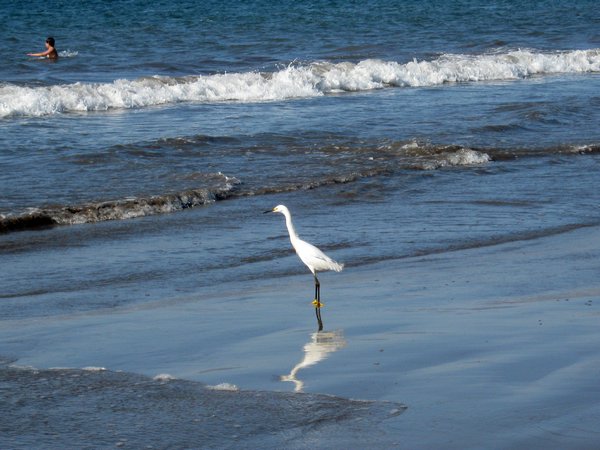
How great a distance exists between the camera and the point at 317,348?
625cm

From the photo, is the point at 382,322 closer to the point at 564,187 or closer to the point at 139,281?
the point at 139,281

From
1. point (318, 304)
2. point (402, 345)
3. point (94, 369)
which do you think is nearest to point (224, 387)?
point (94, 369)

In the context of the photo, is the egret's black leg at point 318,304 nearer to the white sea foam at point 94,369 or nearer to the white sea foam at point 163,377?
the white sea foam at point 163,377

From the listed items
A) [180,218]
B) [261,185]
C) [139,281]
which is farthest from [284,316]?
[261,185]

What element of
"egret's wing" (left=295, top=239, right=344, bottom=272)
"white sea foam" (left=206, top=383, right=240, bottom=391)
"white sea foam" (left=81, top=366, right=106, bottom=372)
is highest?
"egret's wing" (left=295, top=239, right=344, bottom=272)

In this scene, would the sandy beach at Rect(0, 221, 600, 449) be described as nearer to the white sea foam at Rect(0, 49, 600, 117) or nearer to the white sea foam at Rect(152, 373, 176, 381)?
the white sea foam at Rect(152, 373, 176, 381)

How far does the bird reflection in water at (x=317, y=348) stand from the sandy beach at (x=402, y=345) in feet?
0.04

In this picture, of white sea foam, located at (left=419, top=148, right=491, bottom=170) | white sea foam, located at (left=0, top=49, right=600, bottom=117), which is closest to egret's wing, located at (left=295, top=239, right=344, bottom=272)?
white sea foam, located at (left=419, top=148, right=491, bottom=170)

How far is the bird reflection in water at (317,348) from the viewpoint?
5.77 meters

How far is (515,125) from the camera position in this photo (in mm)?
15758

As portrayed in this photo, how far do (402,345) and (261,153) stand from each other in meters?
7.61

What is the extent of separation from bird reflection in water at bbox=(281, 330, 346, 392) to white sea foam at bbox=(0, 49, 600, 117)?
10.8 meters

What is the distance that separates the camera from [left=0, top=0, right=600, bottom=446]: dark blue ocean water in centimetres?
896

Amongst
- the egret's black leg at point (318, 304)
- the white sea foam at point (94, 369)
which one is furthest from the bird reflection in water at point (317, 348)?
the white sea foam at point (94, 369)
